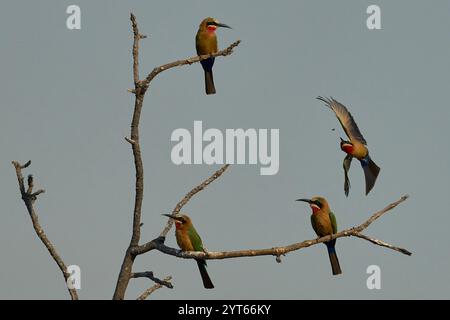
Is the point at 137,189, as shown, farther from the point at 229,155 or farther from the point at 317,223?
the point at 317,223

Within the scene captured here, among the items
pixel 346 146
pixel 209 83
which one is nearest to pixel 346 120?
pixel 346 146

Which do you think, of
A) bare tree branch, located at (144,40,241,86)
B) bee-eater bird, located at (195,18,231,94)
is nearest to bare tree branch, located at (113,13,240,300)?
bare tree branch, located at (144,40,241,86)

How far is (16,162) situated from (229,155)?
1.71m

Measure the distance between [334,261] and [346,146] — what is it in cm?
111

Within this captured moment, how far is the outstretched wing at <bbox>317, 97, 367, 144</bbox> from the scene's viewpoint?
861 centimetres

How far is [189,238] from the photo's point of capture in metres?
7.31

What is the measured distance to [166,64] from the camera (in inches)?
254

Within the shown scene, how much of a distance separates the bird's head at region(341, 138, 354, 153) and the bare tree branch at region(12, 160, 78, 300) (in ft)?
10.8

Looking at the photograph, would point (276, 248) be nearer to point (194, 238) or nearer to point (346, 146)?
point (194, 238)

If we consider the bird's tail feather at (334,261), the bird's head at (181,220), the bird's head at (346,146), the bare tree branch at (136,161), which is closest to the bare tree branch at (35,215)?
the bare tree branch at (136,161)

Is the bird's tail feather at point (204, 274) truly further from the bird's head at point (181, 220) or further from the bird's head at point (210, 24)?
the bird's head at point (210, 24)

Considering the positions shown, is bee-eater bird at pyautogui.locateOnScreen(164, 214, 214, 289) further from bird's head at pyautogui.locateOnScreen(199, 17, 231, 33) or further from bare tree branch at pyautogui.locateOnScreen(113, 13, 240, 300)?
bird's head at pyautogui.locateOnScreen(199, 17, 231, 33)

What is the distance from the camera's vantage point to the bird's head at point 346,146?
8.59 meters
